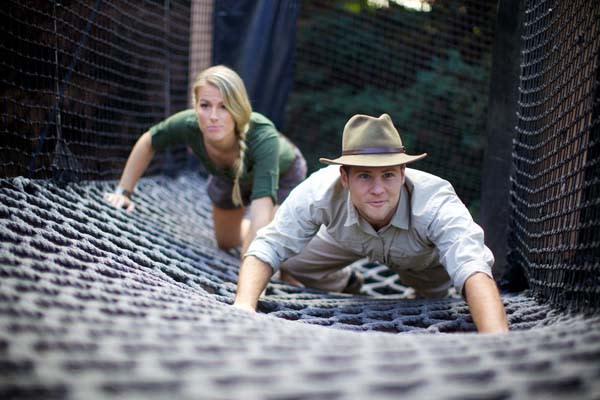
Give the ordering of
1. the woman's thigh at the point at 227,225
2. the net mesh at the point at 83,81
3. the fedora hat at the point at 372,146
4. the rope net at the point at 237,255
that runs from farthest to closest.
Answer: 1. the woman's thigh at the point at 227,225
2. the net mesh at the point at 83,81
3. the fedora hat at the point at 372,146
4. the rope net at the point at 237,255

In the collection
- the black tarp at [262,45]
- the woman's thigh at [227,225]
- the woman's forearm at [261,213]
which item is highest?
the black tarp at [262,45]

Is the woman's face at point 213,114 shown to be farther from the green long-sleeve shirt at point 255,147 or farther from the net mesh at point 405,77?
the net mesh at point 405,77

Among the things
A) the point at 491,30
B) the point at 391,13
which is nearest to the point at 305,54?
the point at 391,13

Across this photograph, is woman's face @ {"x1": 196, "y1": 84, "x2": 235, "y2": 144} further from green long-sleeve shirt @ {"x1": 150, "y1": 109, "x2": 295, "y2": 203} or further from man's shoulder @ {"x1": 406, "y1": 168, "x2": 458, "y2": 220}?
man's shoulder @ {"x1": 406, "y1": 168, "x2": 458, "y2": 220}

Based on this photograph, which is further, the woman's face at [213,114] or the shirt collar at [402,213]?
the woman's face at [213,114]

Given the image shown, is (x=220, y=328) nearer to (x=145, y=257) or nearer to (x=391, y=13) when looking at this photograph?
(x=145, y=257)

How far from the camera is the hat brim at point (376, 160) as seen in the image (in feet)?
5.83

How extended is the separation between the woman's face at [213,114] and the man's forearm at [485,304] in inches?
47.2

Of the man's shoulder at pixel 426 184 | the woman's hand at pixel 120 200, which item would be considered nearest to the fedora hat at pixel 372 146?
the man's shoulder at pixel 426 184

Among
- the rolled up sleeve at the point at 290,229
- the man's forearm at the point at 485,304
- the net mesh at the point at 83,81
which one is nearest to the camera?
the man's forearm at the point at 485,304

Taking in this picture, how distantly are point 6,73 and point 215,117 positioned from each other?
0.71 metres

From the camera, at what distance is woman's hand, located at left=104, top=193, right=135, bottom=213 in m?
2.80

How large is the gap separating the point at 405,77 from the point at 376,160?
290cm

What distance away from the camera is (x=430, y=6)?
4172 mm
